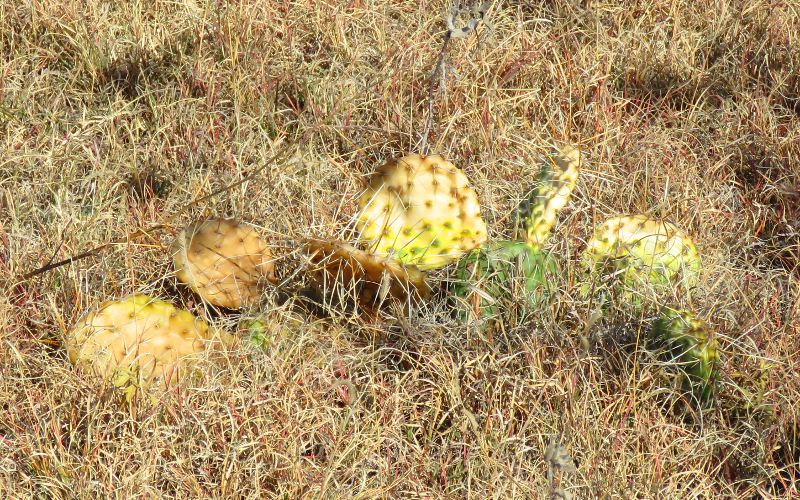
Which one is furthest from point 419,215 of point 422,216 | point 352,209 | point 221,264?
point 221,264

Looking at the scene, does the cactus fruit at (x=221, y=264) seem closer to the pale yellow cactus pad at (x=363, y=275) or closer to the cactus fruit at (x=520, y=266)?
the pale yellow cactus pad at (x=363, y=275)

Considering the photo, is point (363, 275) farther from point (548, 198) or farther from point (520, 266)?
point (548, 198)

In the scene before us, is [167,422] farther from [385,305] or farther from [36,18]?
[36,18]

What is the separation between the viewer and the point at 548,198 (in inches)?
94.8

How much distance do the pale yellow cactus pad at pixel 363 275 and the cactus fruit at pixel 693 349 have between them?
52 centimetres

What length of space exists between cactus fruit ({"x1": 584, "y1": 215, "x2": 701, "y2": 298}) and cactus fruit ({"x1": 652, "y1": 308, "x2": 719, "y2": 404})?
7.5 inches

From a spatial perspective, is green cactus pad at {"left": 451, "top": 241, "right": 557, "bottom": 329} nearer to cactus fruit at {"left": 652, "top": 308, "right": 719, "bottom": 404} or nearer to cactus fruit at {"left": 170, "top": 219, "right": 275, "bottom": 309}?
cactus fruit at {"left": 652, "top": 308, "right": 719, "bottom": 404}

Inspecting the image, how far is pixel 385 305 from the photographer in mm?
2320

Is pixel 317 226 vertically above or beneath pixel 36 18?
beneath

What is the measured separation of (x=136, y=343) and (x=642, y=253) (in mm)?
1133

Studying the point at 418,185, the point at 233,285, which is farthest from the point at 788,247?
the point at 233,285

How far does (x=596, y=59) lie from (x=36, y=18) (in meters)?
1.66

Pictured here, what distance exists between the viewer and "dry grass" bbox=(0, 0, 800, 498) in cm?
196

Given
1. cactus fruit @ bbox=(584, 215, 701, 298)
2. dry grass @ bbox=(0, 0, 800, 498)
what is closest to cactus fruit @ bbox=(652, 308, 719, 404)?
dry grass @ bbox=(0, 0, 800, 498)
